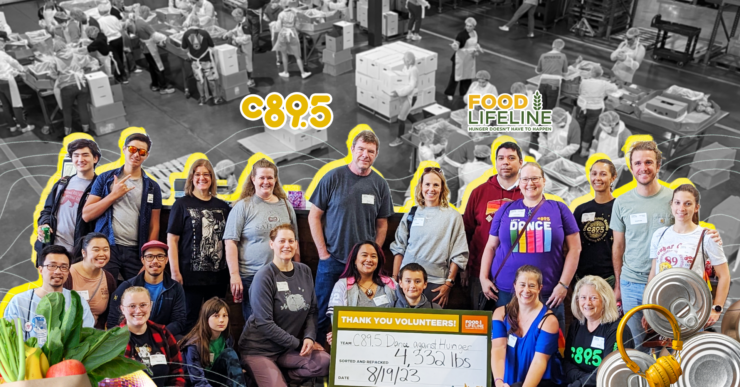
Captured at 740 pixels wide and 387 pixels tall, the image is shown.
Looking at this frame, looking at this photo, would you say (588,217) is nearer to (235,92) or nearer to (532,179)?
(532,179)

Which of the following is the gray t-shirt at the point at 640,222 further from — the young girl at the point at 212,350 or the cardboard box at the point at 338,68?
the cardboard box at the point at 338,68

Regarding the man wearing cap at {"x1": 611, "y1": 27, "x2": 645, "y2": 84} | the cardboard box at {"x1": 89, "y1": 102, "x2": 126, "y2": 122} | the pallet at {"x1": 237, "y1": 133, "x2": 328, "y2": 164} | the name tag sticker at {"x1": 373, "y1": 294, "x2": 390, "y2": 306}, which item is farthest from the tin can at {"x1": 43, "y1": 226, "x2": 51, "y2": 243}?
the man wearing cap at {"x1": 611, "y1": 27, "x2": 645, "y2": 84}

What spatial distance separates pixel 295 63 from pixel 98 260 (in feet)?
35.3

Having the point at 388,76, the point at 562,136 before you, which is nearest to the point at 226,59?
the point at 388,76

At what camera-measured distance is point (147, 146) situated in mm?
4703

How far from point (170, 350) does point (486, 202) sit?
2435 millimetres

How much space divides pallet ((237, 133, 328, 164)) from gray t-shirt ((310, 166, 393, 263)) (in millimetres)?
5842

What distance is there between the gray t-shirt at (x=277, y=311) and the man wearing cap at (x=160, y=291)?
1.63 feet

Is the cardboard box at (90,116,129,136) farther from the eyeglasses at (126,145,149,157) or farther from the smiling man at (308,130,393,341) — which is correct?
the smiling man at (308,130,393,341)

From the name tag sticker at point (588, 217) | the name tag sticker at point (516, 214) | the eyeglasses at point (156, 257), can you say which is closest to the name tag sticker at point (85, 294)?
the eyeglasses at point (156, 257)

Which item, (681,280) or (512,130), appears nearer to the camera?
(681,280)

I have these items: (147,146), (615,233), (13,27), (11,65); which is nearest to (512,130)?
(615,233)

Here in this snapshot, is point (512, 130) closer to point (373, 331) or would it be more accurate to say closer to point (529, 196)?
point (529, 196)

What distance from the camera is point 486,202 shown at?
4.65 meters
